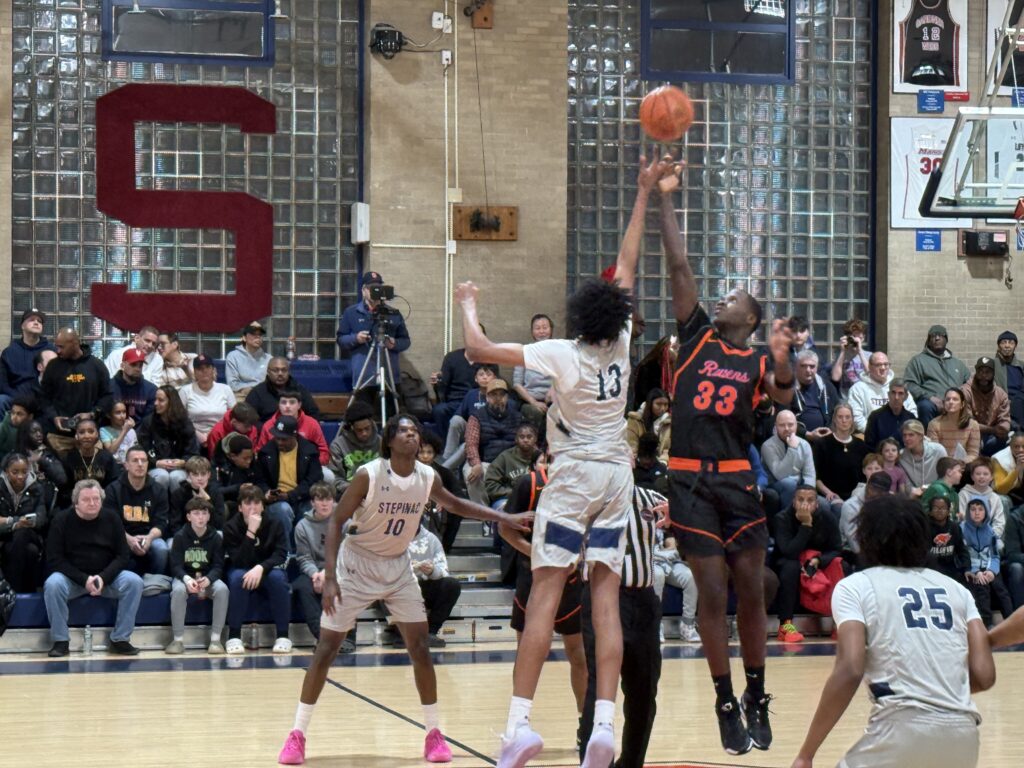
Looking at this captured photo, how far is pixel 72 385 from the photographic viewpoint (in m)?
14.0

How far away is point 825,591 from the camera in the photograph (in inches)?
Answer: 541

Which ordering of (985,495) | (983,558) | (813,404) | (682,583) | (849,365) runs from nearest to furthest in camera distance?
(682,583) → (983,558) → (985,495) → (813,404) → (849,365)

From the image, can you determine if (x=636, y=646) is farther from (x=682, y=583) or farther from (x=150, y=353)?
(x=150, y=353)

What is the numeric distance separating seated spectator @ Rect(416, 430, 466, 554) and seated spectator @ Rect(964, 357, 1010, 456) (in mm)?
5791

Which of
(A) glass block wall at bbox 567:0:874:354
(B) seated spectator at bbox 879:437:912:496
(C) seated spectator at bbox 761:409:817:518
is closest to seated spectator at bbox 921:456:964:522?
(B) seated spectator at bbox 879:437:912:496

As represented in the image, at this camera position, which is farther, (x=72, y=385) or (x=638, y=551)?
(x=72, y=385)

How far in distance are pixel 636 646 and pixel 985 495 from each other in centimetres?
894

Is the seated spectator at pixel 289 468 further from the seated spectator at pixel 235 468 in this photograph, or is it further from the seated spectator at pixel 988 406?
the seated spectator at pixel 988 406

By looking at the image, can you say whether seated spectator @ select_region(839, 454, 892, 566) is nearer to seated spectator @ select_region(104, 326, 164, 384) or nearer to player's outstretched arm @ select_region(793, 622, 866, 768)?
seated spectator @ select_region(104, 326, 164, 384)

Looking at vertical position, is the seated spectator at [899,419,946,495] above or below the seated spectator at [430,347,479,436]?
below

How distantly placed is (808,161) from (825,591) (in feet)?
22.3

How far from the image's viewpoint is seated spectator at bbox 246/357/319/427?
48.8ft

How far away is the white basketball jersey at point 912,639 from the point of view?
4.43 m

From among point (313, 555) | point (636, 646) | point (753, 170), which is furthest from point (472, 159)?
point (636, 646)
